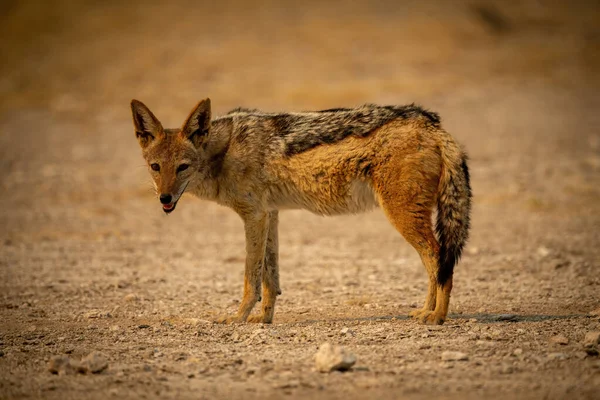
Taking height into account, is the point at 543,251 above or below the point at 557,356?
above

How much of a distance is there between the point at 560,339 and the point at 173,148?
12.9 ft

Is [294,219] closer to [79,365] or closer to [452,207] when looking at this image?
[452,207]

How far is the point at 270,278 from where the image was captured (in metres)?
7.77

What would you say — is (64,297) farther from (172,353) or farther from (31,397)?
(31,397)

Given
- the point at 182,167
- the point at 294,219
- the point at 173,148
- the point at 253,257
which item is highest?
the point at 173,148

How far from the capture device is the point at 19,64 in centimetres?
2738

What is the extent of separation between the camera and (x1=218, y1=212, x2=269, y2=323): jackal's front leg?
25.0 feet

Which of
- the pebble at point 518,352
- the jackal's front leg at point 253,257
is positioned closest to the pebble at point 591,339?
the pebble at point 518,352

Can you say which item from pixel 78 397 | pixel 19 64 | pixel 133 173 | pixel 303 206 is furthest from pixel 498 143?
pixel 19 64

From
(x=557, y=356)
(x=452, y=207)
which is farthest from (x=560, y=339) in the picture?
(x=452, y=207)

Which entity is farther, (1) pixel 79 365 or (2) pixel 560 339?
(2) pixel 560 339

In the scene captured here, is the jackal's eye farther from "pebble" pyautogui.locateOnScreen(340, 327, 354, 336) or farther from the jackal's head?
"pebble" pyautogui.locateOnScreen(340, 327, 354, 336)

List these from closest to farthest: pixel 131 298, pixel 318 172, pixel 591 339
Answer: pixel 591 339 → pixel 318 172 → pixel 131 298

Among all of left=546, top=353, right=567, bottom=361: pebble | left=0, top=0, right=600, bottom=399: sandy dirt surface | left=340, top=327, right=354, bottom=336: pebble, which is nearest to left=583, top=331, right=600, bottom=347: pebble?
left=0, top=0, right=600, bottom=399: sandy dirt surface
